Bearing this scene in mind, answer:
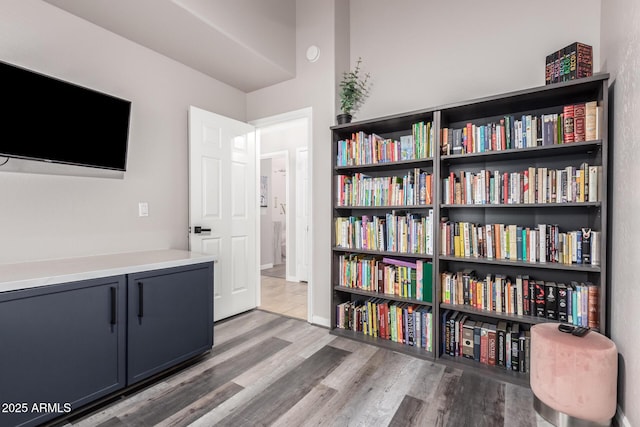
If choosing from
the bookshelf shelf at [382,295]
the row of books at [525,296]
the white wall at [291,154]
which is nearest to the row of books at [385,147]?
the row of books at [525,296]

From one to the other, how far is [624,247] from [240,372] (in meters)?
2.39

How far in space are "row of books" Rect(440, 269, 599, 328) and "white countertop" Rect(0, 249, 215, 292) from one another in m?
1.90

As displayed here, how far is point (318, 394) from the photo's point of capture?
190cm

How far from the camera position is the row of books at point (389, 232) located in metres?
2.42

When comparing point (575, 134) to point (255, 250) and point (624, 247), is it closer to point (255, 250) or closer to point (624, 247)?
point (624, 247)

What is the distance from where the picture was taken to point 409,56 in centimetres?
277

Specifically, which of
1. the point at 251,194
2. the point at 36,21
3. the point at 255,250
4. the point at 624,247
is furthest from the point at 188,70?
the point at 624,247

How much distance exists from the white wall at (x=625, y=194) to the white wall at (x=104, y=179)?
10.4ft

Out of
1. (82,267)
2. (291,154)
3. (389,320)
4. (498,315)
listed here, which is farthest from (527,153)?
(291,154)

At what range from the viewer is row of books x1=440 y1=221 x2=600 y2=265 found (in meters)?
1.87

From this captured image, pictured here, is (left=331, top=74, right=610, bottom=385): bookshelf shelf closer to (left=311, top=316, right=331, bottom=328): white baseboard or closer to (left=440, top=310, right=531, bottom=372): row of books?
(left=440, top=310, right=531, bottom=372): row of books

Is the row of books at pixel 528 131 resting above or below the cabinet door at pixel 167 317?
above

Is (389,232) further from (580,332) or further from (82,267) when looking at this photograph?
(82,267)

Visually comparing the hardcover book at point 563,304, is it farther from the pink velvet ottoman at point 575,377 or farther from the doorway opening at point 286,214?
the doorway opening at point 286,214
